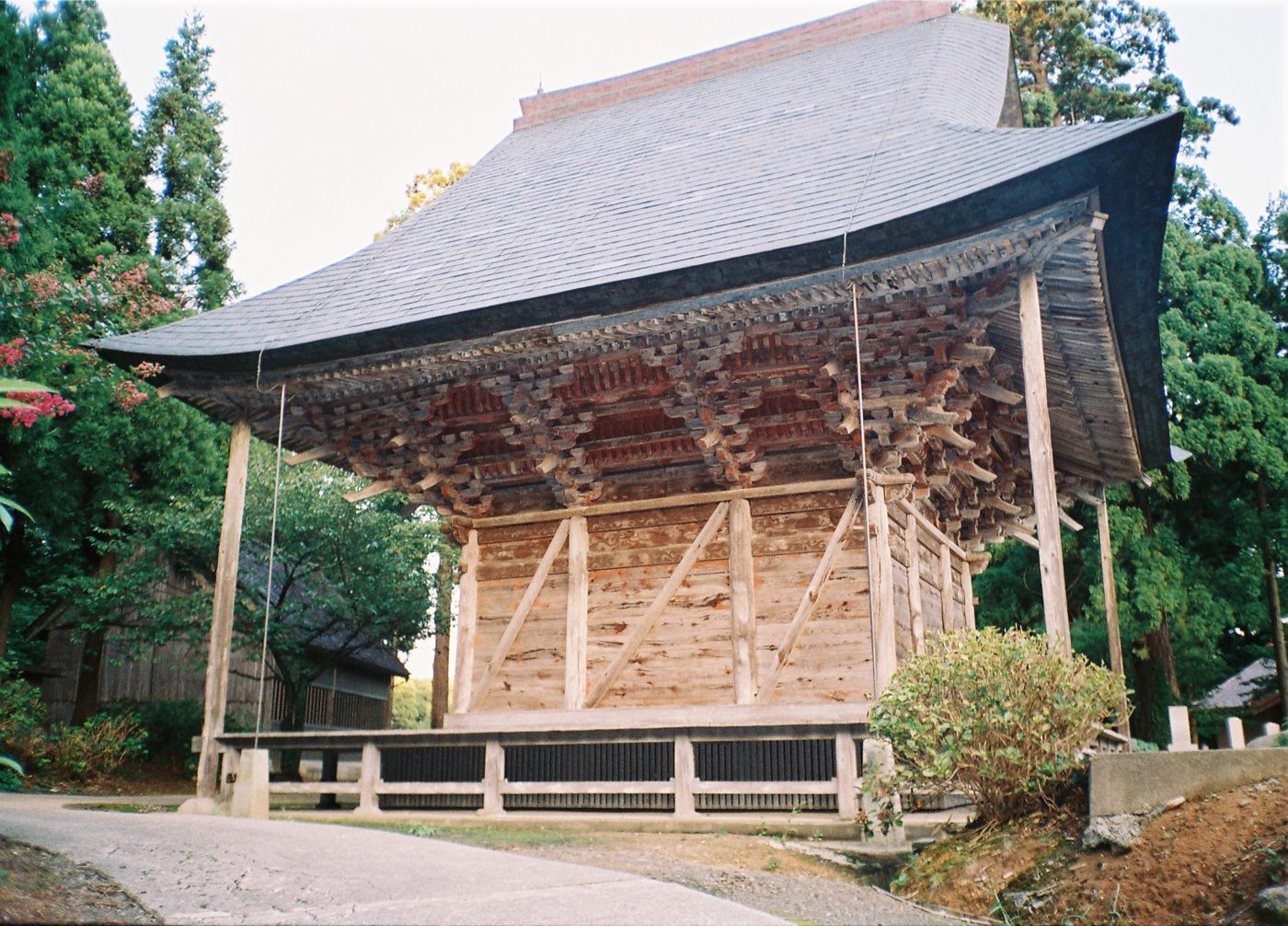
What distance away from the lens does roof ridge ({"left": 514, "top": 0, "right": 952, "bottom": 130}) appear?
14.9m

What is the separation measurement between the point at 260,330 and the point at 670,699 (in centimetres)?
562

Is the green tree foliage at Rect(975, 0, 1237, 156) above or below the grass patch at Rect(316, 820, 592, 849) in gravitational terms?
above

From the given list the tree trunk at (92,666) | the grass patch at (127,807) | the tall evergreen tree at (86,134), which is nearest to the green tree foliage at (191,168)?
the tall evergreen tree at (86,134)

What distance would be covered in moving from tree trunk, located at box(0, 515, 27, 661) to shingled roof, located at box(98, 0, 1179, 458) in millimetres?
10055

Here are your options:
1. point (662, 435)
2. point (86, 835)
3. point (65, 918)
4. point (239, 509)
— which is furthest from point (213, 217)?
point (65, 918)

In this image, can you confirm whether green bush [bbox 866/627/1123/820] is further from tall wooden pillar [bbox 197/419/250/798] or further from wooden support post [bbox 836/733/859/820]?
tall wooden pillar [bbox 197/419/250/798]

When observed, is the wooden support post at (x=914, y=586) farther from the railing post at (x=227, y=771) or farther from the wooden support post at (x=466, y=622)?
the railing post at (x=227, y=771)

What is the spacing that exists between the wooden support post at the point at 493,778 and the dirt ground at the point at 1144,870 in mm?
4508

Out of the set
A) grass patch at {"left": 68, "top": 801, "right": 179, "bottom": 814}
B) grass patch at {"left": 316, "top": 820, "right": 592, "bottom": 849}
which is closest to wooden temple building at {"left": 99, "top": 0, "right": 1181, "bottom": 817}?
grass patch at {"left": 316, "top": 820, "right": 592, "bottom": 849}

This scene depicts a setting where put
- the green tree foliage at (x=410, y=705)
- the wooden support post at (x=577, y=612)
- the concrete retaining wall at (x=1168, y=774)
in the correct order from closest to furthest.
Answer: the concrete retaining wall at (x=1168, y=774) → the wooden support post at (x=577, y=612) → the green tree foliage at (x=410, y=705)

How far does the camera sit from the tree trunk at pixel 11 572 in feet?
62.6

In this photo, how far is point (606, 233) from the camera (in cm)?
1062

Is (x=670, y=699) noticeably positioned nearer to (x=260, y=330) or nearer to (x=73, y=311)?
(x=260, y=330)

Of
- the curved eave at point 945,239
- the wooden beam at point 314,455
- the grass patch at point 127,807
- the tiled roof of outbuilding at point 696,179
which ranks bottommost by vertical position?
the grass patch at point 127,807
